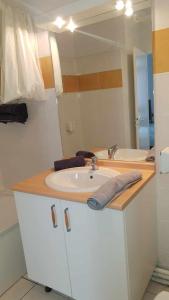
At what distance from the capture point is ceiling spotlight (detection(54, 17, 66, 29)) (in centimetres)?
178

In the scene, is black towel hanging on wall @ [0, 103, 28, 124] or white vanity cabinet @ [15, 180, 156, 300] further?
black towel hanging on wall @ [0, 103, 28, 124]

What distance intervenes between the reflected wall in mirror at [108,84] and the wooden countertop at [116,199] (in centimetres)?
16

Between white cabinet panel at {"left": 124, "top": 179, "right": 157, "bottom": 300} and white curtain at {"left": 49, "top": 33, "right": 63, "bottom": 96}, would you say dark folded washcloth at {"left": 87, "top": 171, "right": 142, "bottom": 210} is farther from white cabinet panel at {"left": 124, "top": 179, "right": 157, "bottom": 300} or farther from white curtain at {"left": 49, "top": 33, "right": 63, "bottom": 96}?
white curtain at {"left": 49, "top": 33, "right": 63, "bottom": 96}

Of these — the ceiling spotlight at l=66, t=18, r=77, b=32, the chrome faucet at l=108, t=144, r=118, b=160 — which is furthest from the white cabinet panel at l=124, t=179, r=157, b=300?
the ceiling spotlight at l=66, t=18, r=77, b=32

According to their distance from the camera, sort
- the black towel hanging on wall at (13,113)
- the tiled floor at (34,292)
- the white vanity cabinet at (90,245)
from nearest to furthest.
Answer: the white vanity cabinet at (90,245), the tiled floor at (34,292), the black towel hanging on wall at (13,113)

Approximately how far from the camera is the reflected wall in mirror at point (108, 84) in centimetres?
159

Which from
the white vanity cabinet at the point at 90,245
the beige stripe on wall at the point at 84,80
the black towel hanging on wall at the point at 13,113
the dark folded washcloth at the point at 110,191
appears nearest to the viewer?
the dark folded washcloth at the point at 110,191

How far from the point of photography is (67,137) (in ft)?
6.59

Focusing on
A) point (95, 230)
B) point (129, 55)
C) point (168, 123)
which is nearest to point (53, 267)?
point (95, 230)

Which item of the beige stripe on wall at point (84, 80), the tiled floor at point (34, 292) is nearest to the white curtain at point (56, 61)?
the beige stripe on wall at point (84, 80)

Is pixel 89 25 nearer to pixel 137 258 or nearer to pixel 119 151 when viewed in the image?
pixel 119 151

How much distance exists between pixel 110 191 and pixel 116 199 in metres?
0.05

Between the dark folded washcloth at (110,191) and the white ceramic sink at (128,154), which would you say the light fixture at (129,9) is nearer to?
the white ceramic sink at (128,154)

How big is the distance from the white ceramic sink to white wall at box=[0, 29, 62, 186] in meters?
0.42
